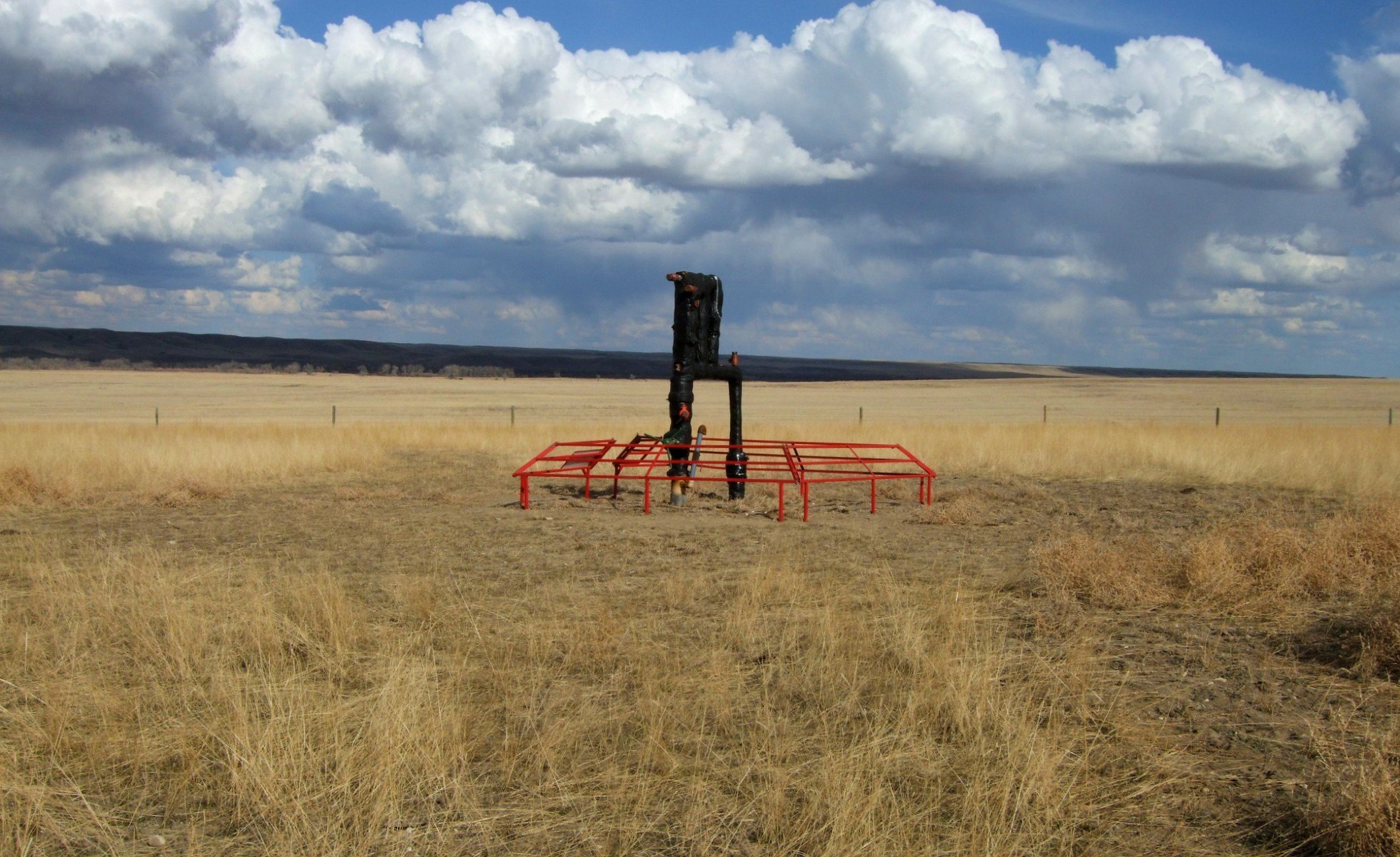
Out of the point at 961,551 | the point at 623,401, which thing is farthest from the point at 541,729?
the point at 623,401

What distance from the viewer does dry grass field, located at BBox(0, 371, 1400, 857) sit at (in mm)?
4652

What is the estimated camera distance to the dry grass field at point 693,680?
15.3 ft

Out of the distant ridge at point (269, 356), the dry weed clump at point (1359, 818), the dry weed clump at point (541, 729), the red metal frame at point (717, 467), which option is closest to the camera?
the dry weed clump at point (1359, 818)

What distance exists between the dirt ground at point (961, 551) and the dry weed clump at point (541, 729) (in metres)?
0.48

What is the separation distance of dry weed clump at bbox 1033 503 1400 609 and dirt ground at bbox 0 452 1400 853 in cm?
23

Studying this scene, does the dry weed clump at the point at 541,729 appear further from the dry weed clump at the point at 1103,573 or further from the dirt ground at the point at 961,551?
the dry weed clump at the point at 1103,573

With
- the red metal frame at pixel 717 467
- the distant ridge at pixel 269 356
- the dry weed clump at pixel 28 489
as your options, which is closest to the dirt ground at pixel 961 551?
the red metal frame at pixel 717 467

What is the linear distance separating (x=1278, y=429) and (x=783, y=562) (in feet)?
81.3

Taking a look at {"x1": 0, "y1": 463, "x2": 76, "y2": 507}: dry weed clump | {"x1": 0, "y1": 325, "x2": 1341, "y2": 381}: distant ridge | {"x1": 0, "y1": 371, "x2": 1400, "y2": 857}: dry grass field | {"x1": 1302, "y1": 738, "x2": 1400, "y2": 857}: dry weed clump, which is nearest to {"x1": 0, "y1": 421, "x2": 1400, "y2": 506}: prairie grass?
{"x1": 0, "y1": 463, "x2": 76, "y2": 507}: dry weed clump

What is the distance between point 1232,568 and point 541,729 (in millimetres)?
6013

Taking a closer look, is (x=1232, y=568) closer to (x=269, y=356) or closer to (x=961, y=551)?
(x=961, y=551)

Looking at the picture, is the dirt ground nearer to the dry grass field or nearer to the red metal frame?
the dry grass field

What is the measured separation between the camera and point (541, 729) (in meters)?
5.75

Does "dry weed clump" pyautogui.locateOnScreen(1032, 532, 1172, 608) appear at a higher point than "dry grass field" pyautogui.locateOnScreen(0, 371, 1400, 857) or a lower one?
higher
